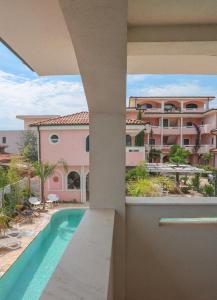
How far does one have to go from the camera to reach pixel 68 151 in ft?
39.7

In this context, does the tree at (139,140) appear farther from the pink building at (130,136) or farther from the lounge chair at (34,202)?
the lounge chair at (34,202)

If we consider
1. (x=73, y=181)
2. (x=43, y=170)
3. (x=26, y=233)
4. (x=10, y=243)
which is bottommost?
(x=26, y=233)

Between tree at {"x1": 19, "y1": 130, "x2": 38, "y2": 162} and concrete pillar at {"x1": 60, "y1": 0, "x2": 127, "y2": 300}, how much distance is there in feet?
36.4

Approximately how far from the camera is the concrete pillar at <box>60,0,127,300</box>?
133cm

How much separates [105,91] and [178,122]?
10.4m

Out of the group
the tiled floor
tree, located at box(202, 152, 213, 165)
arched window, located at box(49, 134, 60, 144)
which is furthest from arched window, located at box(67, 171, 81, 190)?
tree, located at box(202, 152, 213, 165)

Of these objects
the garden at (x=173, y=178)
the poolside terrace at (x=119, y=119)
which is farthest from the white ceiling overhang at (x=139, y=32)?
the garden at (x=173, y=178)

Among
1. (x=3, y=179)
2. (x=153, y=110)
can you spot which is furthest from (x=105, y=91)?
(x=153, y=110)

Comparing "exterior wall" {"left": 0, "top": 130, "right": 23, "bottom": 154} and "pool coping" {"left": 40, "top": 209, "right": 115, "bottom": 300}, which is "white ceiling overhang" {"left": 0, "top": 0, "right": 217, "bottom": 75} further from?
"exterior wall" {"left": 0, "top": 130, "right": 23, "bottom": 154}

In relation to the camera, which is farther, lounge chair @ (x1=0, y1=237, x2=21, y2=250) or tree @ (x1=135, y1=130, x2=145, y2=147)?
tree @ (x1=135, y1=130, x2=145, y2=147)

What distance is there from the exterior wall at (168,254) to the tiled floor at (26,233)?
154 inches

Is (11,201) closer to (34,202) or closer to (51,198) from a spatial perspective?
(34,202)

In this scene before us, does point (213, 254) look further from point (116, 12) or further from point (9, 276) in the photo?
point (9, 276)

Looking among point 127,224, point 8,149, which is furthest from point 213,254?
point 8,149
